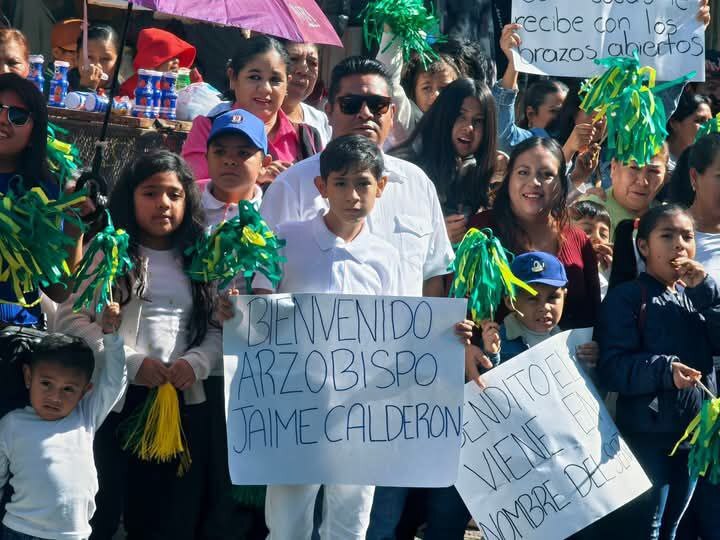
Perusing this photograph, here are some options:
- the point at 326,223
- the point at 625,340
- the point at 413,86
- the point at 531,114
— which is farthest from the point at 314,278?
the point at 531,114

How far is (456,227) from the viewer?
241 inches

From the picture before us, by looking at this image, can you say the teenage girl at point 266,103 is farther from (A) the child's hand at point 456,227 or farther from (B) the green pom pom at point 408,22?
(B) the green pom pom at point 408,22

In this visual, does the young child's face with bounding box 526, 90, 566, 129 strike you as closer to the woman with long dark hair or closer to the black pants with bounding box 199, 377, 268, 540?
the woman with long dark hair

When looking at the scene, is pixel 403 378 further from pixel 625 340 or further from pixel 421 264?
pixel 625 340

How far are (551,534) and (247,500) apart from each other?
1.19 metres

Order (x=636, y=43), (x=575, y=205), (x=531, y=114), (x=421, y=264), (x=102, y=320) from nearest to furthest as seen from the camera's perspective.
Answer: (x=102, y=320)
(x=421, y=264)
(x=575, y=205)
(x=636, y=43)
(x=531, y=114)

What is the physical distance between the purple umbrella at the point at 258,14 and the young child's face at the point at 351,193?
2.35 ft

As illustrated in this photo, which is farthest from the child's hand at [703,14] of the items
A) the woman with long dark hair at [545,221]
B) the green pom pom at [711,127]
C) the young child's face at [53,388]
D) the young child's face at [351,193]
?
the young child's face at [53,388]

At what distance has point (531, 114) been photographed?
8.05 meters

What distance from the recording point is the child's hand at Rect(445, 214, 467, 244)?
20.1 feet

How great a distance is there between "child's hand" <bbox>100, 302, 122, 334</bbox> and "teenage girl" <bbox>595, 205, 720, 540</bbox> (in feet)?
6.32

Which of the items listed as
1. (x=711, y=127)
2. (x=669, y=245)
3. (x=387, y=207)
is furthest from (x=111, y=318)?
(x=711, y=127)

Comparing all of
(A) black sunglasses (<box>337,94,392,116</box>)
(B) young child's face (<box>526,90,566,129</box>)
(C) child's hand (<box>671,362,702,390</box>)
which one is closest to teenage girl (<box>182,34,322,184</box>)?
(A) black sunglasses (<box>337,94,392,116</box>)

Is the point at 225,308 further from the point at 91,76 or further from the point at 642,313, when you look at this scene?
the point at 91,76
